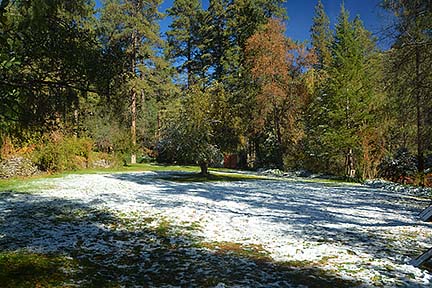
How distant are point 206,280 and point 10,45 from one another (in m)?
3.52

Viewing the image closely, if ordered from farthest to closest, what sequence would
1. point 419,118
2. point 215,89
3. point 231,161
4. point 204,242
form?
point 231,161, point 215,89, point 419,118, point 204,242

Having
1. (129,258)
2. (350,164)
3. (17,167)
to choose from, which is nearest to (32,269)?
(129,258)

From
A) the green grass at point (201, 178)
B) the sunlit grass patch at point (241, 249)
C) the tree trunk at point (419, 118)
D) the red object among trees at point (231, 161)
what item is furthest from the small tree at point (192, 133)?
the red object among trees at point (231, 161)

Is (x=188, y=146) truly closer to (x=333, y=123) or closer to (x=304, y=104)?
(x=333, y=123)

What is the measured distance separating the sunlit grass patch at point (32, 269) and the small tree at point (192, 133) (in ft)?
33.8

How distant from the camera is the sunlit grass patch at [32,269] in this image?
10.6 feet

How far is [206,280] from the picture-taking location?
3.41 meters

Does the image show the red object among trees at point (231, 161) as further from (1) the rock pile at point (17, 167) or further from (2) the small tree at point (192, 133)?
(1) the rock pile at point (17, 167)

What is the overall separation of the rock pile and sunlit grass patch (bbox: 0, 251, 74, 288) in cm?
1035

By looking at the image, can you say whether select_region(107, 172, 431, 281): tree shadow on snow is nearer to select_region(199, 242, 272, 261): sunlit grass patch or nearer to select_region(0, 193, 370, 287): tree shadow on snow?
select_region(199, 242, 272, 261): sunlit grass patch

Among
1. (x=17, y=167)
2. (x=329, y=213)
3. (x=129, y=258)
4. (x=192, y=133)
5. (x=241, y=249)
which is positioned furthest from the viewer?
(x=192, y=133)

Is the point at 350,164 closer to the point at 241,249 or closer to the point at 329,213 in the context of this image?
the point at 329,213

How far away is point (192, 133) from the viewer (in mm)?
14195

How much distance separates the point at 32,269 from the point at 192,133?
1083 cm
